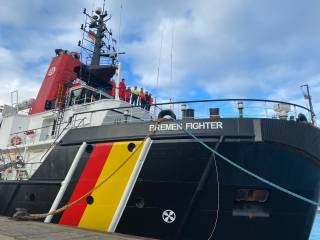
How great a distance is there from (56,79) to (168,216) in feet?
29.1

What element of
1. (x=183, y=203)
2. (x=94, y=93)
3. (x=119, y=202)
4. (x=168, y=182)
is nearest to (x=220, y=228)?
(x=183, y=203)

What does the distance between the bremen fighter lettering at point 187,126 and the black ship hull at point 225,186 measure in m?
0.09

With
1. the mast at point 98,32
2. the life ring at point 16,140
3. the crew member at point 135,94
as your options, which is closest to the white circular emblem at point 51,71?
the mast at point 98,32

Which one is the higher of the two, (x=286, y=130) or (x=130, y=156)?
(x=286, y=130)

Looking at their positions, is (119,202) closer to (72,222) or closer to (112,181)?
(112,181)

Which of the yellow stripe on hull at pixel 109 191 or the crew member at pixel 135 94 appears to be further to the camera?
the crew member at pixel 135 94

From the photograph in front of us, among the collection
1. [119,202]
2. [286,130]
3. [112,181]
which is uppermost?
[286,130]

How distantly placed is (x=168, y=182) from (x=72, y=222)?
8.86 feet

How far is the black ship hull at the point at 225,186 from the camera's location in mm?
7457

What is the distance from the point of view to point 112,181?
7996mm

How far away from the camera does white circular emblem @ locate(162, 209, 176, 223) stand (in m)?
7.54

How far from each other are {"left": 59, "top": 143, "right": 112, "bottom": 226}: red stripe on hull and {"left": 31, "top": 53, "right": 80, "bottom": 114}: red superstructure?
5.56 metres

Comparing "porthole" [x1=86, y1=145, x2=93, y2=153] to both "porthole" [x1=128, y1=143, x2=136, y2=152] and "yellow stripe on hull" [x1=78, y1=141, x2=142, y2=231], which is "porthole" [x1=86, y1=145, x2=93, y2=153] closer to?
"yellow stripe on hull" [x1=78, y1=141, x2=142, y2=231]

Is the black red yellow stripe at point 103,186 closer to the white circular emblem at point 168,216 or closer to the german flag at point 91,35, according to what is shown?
the white circular emblem at point 168,216
